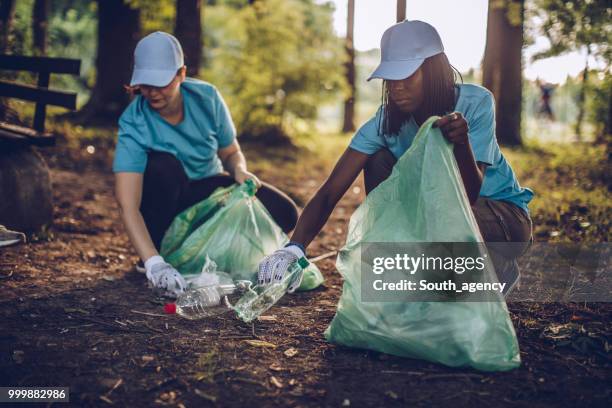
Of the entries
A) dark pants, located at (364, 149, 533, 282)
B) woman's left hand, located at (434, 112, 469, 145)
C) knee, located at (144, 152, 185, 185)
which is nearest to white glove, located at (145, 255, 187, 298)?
knee, located at (144, 152, 185, 185)

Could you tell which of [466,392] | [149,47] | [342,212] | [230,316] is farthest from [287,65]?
[466,392]

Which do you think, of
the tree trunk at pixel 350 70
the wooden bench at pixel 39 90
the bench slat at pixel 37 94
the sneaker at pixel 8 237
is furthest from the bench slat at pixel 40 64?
the tree trunk at pixel 350 70

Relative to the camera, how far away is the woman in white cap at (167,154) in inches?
121

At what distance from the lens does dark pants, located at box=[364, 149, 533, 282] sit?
275 centimetres

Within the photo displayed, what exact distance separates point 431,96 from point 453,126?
29 centimetres

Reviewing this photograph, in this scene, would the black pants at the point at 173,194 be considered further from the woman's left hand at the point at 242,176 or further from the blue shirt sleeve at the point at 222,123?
the blue shirt sleeve at the point at 222,123

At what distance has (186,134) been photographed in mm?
3404

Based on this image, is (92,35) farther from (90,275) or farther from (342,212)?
(90,275)

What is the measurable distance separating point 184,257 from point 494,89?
29.7 feet

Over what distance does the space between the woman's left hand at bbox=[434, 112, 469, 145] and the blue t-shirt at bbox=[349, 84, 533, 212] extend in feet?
0.91

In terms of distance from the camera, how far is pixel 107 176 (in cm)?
657

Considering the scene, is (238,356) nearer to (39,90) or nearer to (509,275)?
(509,275)

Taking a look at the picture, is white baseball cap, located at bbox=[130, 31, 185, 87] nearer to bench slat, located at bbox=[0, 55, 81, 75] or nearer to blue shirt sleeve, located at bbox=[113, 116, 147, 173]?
blue shirt sleeve, located at bbox=[113, 116, 147, 173]

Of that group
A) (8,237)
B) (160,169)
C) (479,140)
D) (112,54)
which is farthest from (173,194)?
(112,54)
